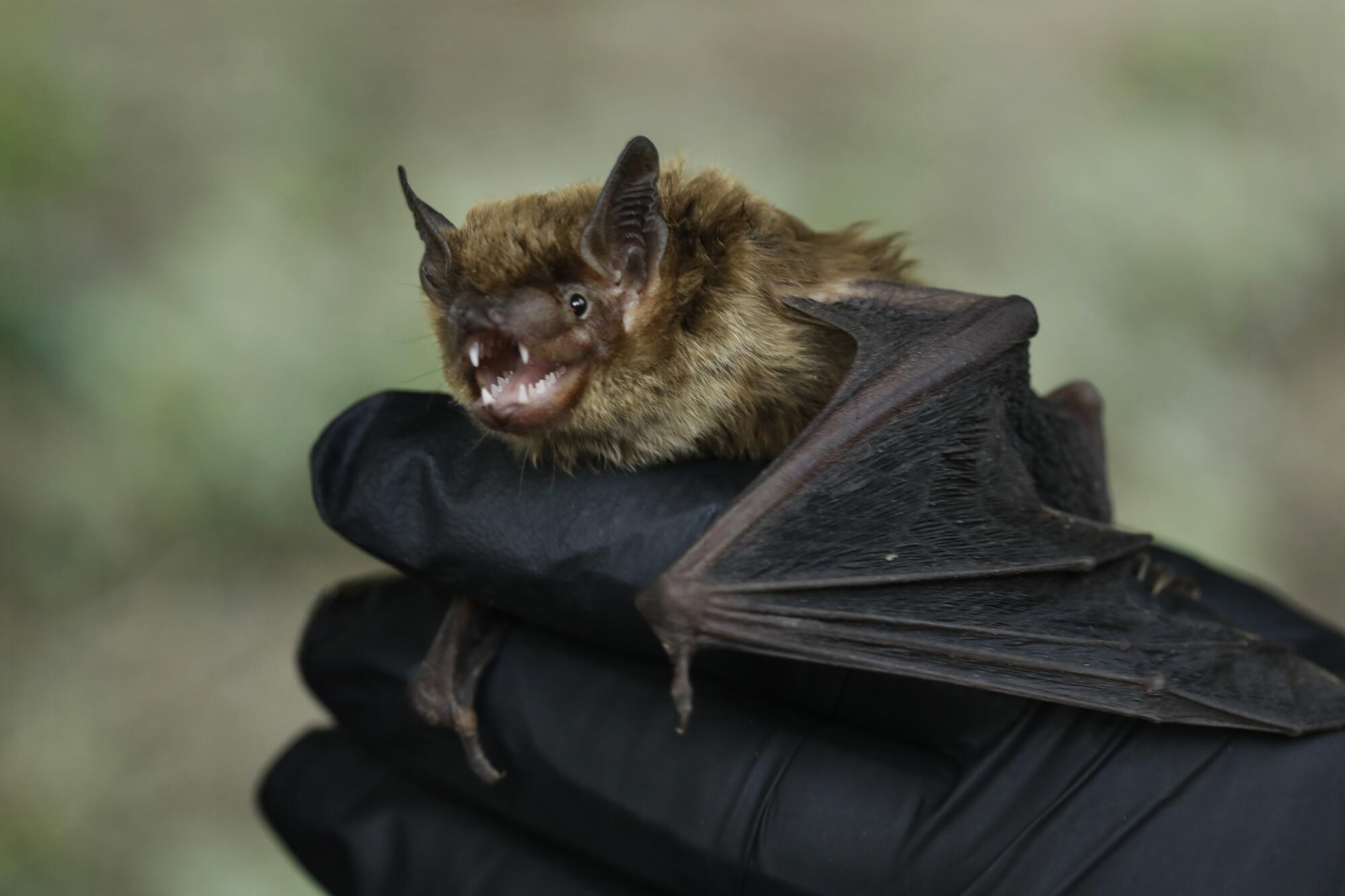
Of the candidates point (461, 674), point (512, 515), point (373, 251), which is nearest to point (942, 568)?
point (512, 515)

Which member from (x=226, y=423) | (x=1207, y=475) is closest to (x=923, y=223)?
(x=1207, y=475)

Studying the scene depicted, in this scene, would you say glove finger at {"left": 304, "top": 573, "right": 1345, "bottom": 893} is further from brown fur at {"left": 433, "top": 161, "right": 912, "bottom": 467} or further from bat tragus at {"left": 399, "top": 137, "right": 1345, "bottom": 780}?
brown fur at {"left": 433, "top": 161, "right": 912, "bottom": 467}

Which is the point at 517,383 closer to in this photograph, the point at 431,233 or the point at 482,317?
the point at 482,317

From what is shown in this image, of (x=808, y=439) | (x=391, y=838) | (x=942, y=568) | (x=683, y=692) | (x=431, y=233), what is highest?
(x=431, y=233)

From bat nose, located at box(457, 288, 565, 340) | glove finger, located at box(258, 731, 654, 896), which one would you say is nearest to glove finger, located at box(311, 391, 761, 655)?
bat nose, located at box(457, 288, 565, 340)

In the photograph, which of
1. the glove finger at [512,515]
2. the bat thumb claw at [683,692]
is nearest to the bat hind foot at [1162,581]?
the glove finger at [512,515]

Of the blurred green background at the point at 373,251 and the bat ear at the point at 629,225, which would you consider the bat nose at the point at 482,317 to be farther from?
the blurred green background at the point at 373,251
